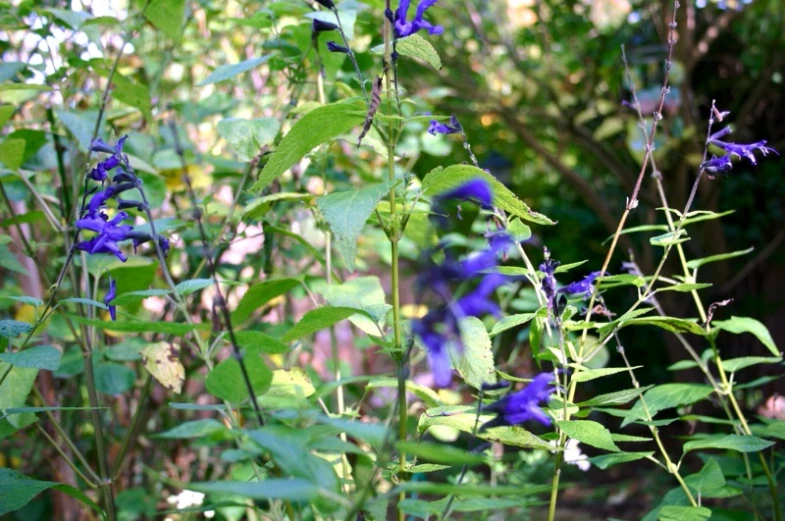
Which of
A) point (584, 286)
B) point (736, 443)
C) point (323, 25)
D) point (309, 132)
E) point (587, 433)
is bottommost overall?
point (736, 443)

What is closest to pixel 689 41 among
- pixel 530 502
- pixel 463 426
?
pixel 463 426

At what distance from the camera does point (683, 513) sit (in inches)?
37.2

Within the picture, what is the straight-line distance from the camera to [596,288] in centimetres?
95

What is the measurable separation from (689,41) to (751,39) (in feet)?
2.78

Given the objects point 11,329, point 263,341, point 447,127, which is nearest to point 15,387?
point 11,329

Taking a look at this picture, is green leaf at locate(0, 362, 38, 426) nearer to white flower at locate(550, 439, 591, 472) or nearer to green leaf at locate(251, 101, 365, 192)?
green leaf at locate(251, 101, 365, 192)

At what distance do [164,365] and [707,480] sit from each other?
2.78ft

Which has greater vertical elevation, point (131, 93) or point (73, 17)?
point (73, 17)

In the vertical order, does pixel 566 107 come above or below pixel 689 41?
below

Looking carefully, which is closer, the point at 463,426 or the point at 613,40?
the point at 463,426

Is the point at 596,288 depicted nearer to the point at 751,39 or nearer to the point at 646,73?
the point at 646,73

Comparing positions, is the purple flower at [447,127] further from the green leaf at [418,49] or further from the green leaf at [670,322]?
the green leaf at [670,322]

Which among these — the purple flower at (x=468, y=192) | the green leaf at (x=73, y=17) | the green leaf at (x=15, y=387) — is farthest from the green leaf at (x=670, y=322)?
the green leaf at (x=73, y=17)

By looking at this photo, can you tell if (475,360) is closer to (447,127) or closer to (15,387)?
(447,127)
